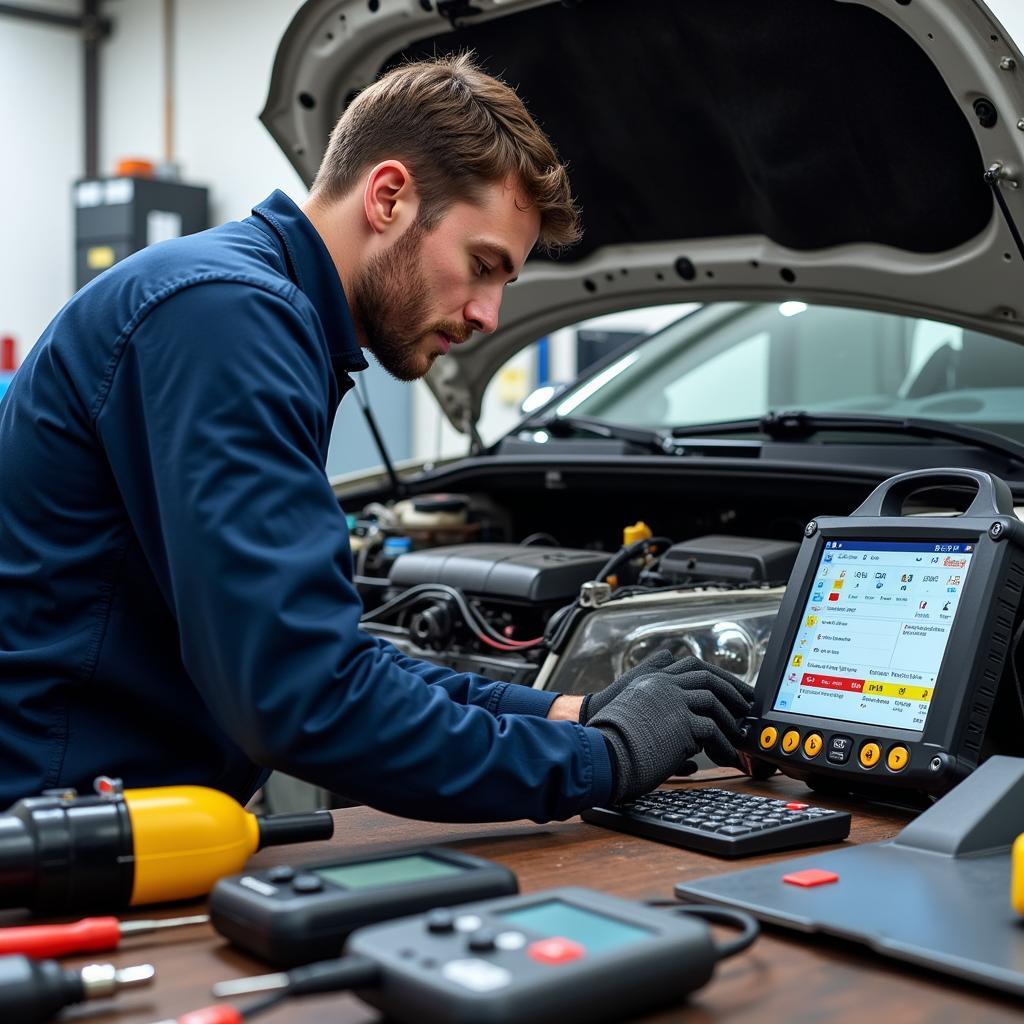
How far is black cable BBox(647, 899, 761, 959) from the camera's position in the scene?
2.46 feet

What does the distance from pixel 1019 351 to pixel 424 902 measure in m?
1.57

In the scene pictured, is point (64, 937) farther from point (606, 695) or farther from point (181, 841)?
point (606, 695)

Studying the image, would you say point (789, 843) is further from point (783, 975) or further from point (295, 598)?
point (295, 598)

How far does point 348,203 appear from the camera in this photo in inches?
51.1

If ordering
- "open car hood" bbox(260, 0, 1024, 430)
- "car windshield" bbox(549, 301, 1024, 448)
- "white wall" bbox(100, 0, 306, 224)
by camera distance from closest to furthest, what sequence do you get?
"open car hood" bbox(260, 0, 1024, 430) → "car windshield" bbox(549, 301, 1024, 448) → "white wall" bbox(100, 0, 306, 224)

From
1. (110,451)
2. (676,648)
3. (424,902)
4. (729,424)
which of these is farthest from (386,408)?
(424,902)

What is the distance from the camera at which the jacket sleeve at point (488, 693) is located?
1.25 m

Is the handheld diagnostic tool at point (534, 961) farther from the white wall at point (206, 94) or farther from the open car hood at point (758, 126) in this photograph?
the white wall at point (206, 94)

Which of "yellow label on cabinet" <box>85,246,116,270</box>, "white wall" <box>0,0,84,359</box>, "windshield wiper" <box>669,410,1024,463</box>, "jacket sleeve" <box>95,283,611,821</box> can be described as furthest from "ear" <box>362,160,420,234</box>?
"white wall" <box>0,0,84,359</box>

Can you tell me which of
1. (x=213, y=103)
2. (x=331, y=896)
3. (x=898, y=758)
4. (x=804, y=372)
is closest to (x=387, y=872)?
(x=331, y=896)

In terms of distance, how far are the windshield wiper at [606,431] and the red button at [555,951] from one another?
1.51 m

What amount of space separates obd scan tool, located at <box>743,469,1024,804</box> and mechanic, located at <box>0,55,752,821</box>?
3.1 inches

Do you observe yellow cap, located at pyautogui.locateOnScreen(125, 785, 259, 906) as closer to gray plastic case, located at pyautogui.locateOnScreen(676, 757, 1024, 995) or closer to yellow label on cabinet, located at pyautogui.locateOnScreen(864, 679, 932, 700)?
gray plastic case, located at pyautogui.locateOnScreen(676, 757, 1024, 995)

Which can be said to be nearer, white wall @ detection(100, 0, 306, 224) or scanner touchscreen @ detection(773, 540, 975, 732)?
scanner touchscreen @ detection(773, 540, 975, 732)
